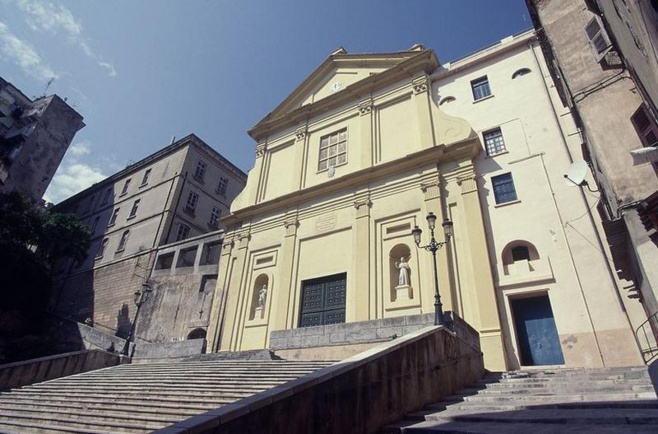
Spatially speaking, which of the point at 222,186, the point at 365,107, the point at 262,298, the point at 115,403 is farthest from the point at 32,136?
the point at 115,403

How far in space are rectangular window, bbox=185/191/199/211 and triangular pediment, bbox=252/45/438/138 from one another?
31.8 ft

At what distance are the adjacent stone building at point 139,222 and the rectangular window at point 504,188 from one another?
754 inches

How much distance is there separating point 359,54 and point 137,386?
19692 mm

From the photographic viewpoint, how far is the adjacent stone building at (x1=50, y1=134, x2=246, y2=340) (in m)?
25.9

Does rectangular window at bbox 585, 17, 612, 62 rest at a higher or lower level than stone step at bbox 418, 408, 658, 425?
higher

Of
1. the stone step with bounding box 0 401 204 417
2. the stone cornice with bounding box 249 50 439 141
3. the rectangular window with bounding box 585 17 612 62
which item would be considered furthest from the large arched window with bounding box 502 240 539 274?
the stone step with bounding box 0 401 204 417

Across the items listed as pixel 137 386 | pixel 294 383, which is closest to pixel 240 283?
pixel 137 386

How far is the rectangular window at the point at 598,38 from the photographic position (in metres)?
10.9

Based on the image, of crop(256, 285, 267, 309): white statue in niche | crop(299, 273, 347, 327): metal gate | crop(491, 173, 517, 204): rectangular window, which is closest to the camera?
crop(491, 173, 517, 204): rectangular window

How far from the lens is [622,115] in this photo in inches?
400

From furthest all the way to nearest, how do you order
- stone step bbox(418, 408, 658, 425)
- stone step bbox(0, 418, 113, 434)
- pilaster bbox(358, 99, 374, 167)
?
pilaster bbox(358, 99, 374, 167) → stone step bbox(0, 418, 113, 434) → stone step bbox(418, 408, 658, 425)

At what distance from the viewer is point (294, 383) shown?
4770 mm

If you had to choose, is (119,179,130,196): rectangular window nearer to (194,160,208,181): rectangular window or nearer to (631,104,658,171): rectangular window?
(194,160,208,181): rectangular window

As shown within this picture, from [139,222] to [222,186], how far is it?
7.31 metres
